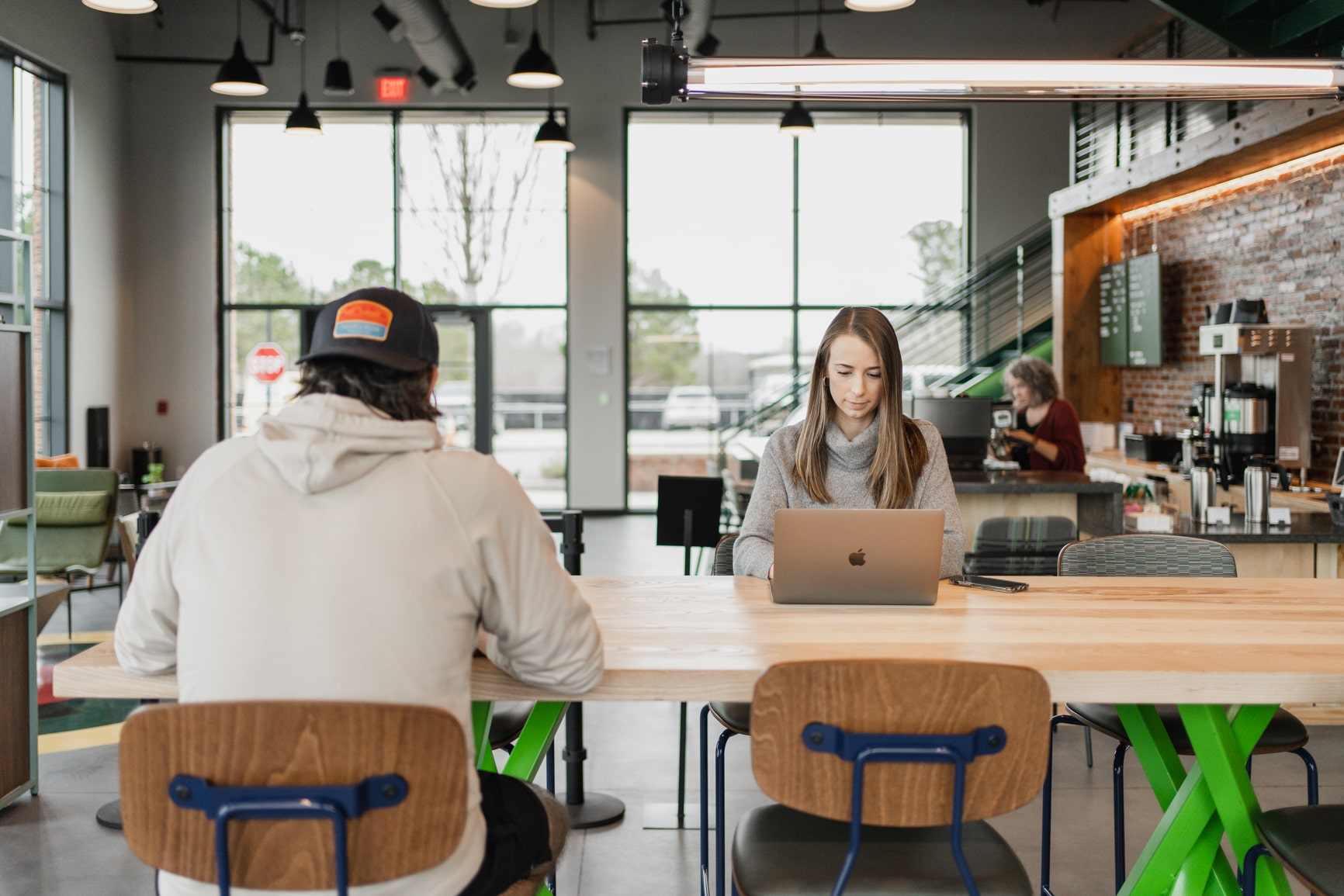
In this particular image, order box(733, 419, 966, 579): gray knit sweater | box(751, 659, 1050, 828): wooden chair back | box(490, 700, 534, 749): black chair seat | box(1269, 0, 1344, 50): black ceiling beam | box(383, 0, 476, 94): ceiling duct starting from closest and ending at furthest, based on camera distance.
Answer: box(751, 659, 1050, 828): wooden chair back, box(490, 700, 534, 749): black chair seat, box(733, 419, 966, 579): gray knit sweater, box(1269, 0, 1344, 50): black ceiling beam, box(383, 0, 476, 94): ceiling duct

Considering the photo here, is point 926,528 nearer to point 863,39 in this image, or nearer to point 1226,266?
point 1226,266

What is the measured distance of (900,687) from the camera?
161 cm

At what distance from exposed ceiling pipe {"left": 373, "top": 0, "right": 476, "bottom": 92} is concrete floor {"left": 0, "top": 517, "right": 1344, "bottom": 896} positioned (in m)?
6.18

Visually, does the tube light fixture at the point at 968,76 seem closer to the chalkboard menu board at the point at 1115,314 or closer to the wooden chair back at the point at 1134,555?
the wooden chair back at the point at 1134,555

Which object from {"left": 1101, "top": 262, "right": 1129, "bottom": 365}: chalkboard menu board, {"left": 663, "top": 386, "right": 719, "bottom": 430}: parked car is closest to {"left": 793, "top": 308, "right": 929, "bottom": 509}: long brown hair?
{"left": 1101, "top": 262, "right": 1129, "bottom": 365}: chalkboard menu board

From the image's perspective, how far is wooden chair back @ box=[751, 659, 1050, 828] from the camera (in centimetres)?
161

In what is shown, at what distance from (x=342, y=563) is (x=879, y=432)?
5.76ft

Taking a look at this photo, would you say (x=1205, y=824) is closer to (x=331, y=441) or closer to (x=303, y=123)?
(x=331, y=441)

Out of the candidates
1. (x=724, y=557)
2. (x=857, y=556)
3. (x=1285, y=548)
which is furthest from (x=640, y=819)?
(x=1285, y=548)

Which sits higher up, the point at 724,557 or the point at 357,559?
the point at 357,559

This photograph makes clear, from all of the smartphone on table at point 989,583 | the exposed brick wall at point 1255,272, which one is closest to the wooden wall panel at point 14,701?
the smartphone on table at point 989,583

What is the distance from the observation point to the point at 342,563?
4.95 feet

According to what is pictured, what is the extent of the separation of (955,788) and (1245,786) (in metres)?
0.81

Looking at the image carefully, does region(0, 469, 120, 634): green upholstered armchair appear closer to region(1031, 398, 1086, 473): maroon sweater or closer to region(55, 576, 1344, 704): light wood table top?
region(55, 576, 1344, 704): light wood table top
